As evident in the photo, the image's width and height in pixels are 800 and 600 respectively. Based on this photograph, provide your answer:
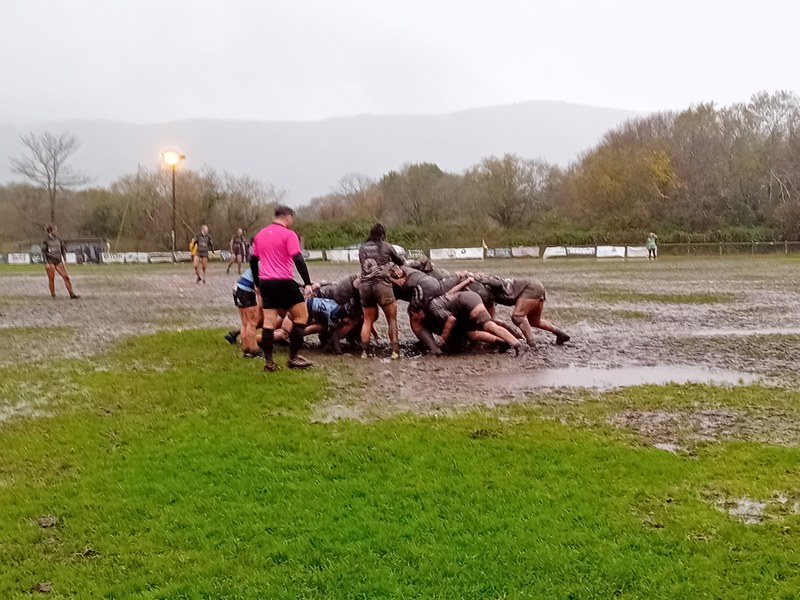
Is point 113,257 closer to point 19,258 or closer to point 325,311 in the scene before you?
point 19,258

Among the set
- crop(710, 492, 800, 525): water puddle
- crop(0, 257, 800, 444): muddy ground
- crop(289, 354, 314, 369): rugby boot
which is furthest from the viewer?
crop(289, 354, 314, 369): rugby boot

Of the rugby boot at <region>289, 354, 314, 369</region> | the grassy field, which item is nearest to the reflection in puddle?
the grassy field

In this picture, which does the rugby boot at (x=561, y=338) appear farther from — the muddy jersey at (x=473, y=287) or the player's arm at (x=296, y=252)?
the player's arm at (x=296, y=252)

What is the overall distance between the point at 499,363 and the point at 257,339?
11.6ft

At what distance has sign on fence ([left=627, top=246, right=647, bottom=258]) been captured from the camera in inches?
1912

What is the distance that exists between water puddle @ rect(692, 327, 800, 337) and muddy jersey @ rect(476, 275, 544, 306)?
11.2 feet

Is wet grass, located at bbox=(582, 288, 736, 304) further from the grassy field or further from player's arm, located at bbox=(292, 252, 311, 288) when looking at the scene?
player's arm, located at bbox=(292, 252, 311, 288)

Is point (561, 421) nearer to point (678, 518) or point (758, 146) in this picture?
point (678, 518)

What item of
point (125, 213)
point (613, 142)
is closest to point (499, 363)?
point (125, 213)

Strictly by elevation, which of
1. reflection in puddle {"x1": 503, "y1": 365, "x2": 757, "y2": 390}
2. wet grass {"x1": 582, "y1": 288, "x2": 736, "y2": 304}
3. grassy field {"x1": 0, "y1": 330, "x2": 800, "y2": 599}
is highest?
wet grass {"x1": 582, "y1": 288, "x2": 736, "y2": 304}

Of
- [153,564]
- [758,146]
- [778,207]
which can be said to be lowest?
[153,564]

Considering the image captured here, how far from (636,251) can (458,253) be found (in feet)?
41.0

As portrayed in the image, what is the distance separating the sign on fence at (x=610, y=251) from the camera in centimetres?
4899

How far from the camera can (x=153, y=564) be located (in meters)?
3.90
